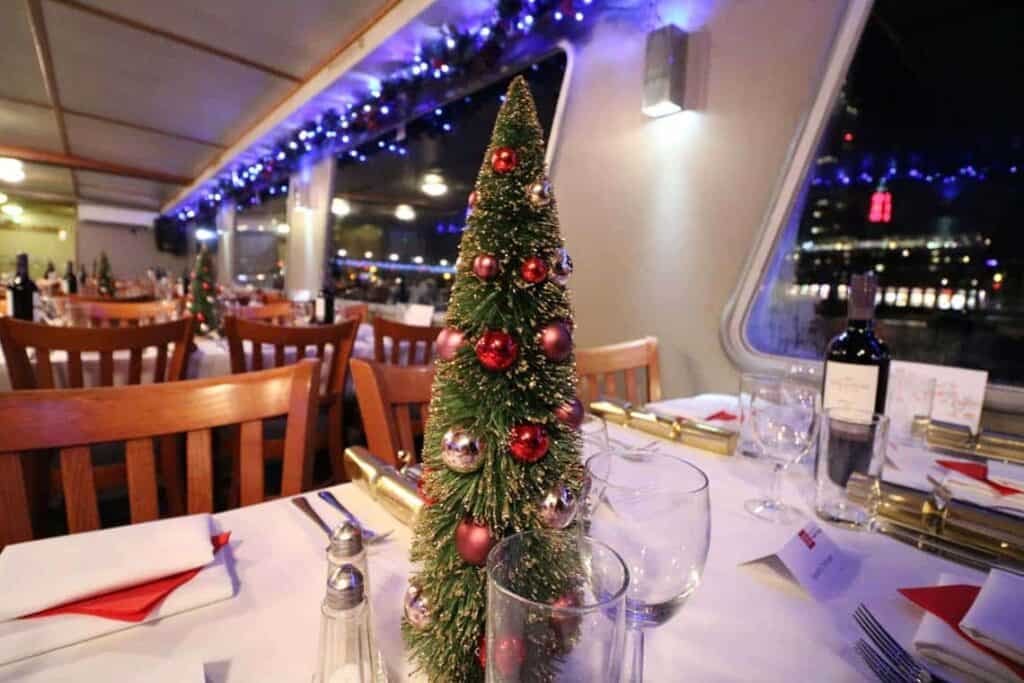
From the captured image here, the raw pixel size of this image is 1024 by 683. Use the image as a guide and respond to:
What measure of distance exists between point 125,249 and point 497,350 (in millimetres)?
17839

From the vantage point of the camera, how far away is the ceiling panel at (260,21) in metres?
3.08

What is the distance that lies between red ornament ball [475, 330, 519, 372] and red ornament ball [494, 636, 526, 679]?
205mm

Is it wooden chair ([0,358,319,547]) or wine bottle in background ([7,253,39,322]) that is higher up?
wine bottle in background ([7,253,39,322])

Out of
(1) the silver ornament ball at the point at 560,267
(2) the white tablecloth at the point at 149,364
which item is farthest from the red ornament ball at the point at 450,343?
(2) the white tablecloth at the point at 149,364

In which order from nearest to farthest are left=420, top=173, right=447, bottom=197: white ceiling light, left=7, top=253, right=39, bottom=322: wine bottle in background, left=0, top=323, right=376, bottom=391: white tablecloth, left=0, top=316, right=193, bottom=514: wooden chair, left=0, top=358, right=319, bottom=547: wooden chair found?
left=0, top=358, right=319, bottom=547: wooden chair
left=0, top=316, right=193, bottom=514: wooden chair
left=0, top=323, right=376, bottom=391: white tablecloth
left=7, top=253, right=39, bottom=322: wine bottle in background
left=420, top=173, right=447, bottom=197: white ceiling light

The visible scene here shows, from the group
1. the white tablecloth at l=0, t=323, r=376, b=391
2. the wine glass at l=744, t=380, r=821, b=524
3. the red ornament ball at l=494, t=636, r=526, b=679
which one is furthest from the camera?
the white tablecloth at l=0, t=323, r=376, b=391

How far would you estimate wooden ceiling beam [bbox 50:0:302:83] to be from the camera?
3184 mm

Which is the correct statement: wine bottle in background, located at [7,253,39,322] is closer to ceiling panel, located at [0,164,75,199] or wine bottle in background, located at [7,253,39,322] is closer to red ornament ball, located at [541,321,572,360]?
red ornament ball, located at [541,321,572,360]

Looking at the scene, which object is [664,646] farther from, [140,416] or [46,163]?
[46,163]

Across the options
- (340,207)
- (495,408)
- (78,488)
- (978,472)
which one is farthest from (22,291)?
(340,207)

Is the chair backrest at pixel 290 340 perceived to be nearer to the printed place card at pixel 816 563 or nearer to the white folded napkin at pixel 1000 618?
the printed place card at pixel 816 563

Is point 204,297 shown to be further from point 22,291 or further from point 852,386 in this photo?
point 852,386

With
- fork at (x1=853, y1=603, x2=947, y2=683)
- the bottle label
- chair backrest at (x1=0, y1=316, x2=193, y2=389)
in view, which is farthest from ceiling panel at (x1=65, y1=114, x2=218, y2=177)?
fork at (x1=853, y1=603, x2=947, y2=683)

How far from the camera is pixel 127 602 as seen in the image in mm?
502
